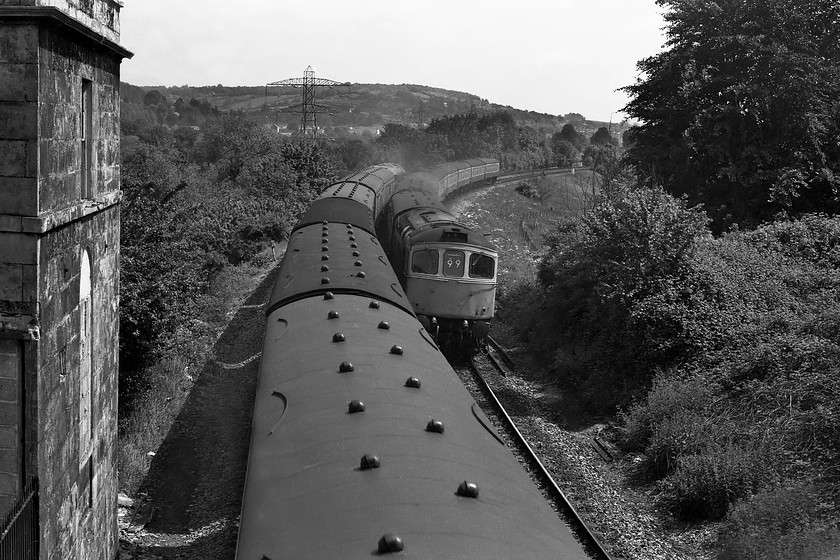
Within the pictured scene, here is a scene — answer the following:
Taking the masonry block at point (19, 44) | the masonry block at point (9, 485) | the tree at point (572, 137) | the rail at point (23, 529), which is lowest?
the rail at point (23, 529)

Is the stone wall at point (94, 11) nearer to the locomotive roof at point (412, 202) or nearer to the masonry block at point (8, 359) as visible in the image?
the masonry block at point (8, 359)

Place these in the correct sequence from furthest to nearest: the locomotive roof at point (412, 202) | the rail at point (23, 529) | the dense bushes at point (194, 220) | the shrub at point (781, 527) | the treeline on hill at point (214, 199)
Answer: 1. the locomotive roof at point (412, 202)
2. the treeline on hill at point (214, 199)
3. the dense bushes at point (194, 220)
4. the shrub at point (781, 527)
5. the rail at point (23, 529)

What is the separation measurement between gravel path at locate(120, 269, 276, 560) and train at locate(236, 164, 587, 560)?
8.46 feet

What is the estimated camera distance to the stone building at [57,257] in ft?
20.3

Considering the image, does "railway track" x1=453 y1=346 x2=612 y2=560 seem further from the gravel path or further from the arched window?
the arched window

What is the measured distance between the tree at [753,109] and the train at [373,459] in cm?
1414

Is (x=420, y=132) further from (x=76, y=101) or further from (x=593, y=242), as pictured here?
(x=76, y=101)

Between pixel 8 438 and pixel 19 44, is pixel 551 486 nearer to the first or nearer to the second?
pixel 8 438

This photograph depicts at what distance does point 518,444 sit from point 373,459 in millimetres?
7857

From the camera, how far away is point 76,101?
23.6ft

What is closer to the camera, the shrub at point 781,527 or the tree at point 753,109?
the shrub at point 781,527

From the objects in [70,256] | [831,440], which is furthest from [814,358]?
[70,256]

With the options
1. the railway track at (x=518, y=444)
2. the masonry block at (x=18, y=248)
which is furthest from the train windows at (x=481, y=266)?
the masonry block at (x=18, y=248)

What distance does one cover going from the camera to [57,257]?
269 inches
